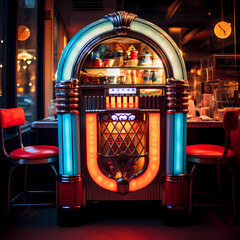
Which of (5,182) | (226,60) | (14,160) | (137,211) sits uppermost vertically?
(226,60)

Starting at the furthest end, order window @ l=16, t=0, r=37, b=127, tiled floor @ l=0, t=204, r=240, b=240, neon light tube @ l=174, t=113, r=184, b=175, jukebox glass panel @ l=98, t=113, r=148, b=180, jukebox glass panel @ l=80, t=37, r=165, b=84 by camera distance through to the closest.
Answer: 1. window @ l=16, t=0, r=37, b=127
2. jukebox glass panel @ l=80, t=37, r=165, b=84
3. jukebox glass panel @ l=98, t=113, r=148, b=180
4. neon light tube @ l=174, t=113, r=184, b=175
5. tiled floor @ l=0, t=204, r=240, b=240

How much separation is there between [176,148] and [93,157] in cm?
72

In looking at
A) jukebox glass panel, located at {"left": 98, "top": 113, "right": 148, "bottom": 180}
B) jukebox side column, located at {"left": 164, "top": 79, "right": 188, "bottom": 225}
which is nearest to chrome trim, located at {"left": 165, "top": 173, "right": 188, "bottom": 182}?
jukebox side column, located at {"left": 164, "top": 79, "right": 188, "bottom": 225}

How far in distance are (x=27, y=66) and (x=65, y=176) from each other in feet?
7.54

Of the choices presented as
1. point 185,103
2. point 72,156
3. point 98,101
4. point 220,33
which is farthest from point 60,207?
point 220,33

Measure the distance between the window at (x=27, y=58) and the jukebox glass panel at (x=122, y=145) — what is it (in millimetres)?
1564

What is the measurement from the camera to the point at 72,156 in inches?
104

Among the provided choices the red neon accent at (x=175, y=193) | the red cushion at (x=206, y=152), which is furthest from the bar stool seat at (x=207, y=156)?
the red neon accent at (x=175, y=193)

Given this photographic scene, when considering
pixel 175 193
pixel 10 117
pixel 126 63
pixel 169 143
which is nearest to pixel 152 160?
pixel 169 143

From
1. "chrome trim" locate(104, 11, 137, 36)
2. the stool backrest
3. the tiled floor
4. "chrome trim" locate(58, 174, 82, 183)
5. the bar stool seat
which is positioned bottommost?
the tiled floor

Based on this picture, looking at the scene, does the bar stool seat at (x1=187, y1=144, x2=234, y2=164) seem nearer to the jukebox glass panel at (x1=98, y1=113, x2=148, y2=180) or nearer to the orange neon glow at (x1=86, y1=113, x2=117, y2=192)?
the jukebox glass panel at (x1=98, y1=113, x2=148, y2=180)

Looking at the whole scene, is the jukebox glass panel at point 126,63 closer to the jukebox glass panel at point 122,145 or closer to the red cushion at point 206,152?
the jukebox glass panel at point 122,145

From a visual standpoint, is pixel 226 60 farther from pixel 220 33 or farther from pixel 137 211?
pixel 137 211

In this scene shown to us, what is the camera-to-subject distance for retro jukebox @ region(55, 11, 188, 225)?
257cm
